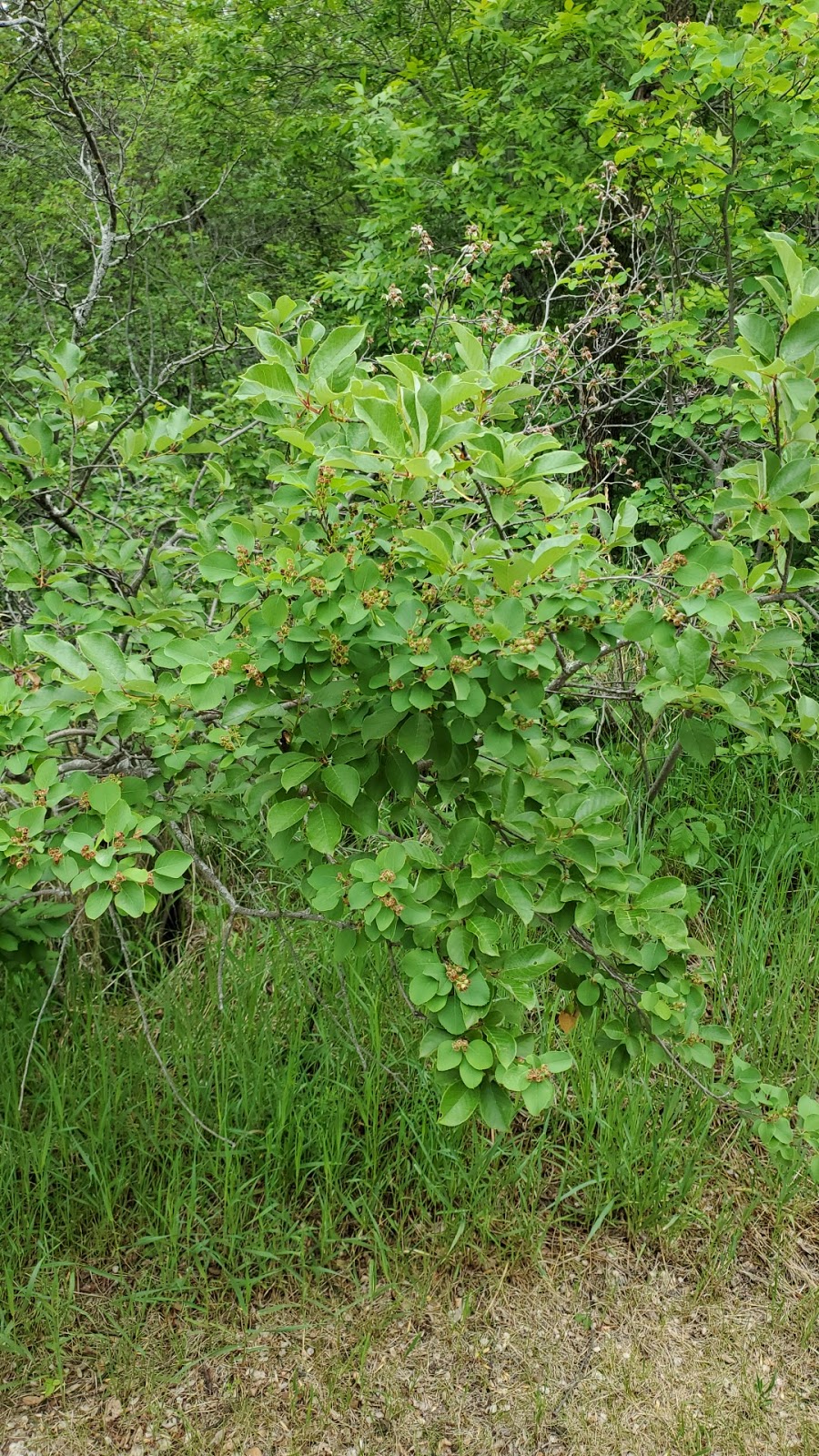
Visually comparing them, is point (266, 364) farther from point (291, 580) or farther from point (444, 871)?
point (444, 871)

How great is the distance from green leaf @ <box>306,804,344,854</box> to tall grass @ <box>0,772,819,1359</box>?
0.99 metres

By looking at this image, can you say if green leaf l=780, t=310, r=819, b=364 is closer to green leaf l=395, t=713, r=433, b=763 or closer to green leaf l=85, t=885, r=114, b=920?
green leaf l=395, t=713, r=433, b=763

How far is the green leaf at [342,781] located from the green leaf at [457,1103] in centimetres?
48

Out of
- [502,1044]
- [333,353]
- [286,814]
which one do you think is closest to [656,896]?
[502,1044]

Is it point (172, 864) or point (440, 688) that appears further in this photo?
point (172, 864)

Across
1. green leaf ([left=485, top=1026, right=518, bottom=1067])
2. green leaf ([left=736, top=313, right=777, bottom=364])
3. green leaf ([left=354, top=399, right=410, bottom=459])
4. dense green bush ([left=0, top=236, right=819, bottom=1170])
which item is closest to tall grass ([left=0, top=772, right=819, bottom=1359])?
dense green bush ([left=0, top=236, right=819, bottom=1170])

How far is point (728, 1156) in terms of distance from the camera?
9.16 ft

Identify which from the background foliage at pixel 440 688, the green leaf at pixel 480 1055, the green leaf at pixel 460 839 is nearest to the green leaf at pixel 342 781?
the background foliage at pixel 440 688

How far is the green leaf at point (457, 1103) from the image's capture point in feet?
5.00

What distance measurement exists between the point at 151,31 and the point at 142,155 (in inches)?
56.9

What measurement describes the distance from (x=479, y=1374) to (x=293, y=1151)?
2.20ft

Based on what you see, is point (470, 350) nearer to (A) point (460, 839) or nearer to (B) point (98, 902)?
(A) point (460, 839)

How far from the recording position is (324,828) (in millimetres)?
1618

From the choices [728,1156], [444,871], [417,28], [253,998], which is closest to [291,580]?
[444,871]
